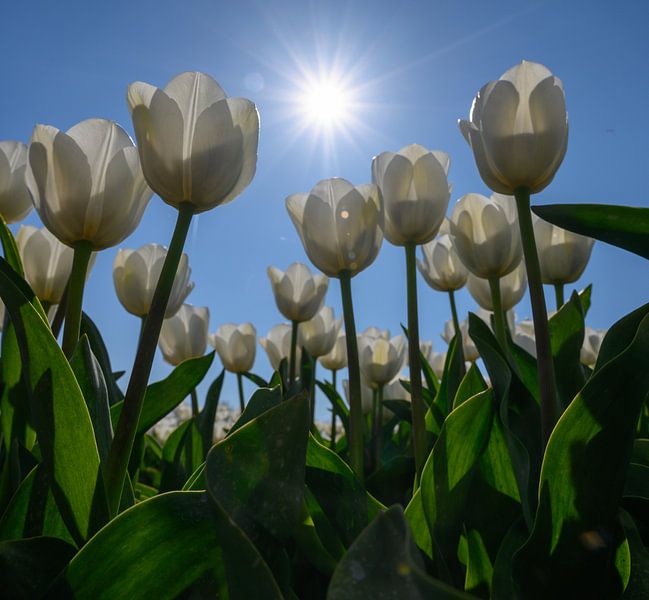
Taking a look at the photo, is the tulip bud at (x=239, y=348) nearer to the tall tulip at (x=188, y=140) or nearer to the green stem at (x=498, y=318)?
the green stem at (x=498, y=318)

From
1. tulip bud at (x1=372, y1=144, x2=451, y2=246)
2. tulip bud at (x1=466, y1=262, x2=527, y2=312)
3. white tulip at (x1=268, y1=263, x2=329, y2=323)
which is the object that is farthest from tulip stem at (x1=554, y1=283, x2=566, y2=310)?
white tulip at (x1=268, y1=263, x2=329, y2=323)

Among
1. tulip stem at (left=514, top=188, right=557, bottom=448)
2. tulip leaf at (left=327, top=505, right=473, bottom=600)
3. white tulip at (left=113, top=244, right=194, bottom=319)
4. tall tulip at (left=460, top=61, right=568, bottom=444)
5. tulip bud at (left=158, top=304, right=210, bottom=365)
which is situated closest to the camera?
tulip leaf at (left=327, top=505, right=473, bottom=600)

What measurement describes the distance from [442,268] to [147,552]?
1478mm

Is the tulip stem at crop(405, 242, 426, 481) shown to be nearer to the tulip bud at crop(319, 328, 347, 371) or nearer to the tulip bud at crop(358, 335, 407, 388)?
the tulip bud at crop(358, 335, 407, 388)

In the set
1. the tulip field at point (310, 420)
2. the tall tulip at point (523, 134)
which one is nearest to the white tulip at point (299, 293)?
the tulip field at point (310, 420)

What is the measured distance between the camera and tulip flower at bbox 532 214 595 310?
151 centimetres

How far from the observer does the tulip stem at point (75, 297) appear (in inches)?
33.9

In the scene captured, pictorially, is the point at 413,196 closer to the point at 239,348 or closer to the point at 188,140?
the point at 188,140

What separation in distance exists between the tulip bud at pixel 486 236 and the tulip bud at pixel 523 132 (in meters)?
0.31

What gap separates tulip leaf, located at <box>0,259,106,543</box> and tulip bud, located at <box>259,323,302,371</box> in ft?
6.94

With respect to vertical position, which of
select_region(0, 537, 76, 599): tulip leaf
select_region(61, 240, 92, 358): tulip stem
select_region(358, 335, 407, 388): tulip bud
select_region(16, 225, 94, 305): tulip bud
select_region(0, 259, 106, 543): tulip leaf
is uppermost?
select_region(16, 225, 94, 305): tulip bud

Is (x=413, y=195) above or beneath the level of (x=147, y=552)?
above

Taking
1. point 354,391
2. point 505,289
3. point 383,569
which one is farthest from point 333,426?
point 383,569

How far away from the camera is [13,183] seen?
139 cm
